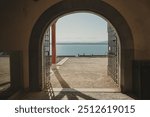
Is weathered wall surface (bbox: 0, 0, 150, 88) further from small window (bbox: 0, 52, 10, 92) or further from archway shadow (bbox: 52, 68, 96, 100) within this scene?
archway shadow (bbox: 52, 68, 96, 100)

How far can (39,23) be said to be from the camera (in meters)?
9.86

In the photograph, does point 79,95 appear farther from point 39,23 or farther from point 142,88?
point 39,23

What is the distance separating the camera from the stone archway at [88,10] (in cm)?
973

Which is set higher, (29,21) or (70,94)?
(29,21)

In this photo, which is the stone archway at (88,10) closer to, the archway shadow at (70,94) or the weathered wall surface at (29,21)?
the weathered wall surface at (29,21)

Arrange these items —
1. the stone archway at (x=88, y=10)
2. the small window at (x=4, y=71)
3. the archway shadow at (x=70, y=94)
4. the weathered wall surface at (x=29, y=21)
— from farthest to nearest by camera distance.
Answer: the stone archway at (x=88, y=10) < the weathered wall surface at (x=29, y=21) < the archway shadow at (x=70, y=94) < the small window at (x=4, y=71)

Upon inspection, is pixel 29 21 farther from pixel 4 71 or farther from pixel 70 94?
pixel 70 94

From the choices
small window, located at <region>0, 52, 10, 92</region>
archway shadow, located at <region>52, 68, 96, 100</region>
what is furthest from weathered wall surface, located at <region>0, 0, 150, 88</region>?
archway shadow, located at <region>52, 68, 96, 100</region>

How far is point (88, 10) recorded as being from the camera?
9.95 m

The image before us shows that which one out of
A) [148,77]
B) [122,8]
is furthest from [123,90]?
[122,8]

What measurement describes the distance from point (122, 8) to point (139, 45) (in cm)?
145

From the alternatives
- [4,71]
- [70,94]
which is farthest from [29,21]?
[70,94]

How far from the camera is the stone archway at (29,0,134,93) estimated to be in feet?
31.9

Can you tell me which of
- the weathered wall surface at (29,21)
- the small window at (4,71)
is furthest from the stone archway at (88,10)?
the small window at (4,71)
